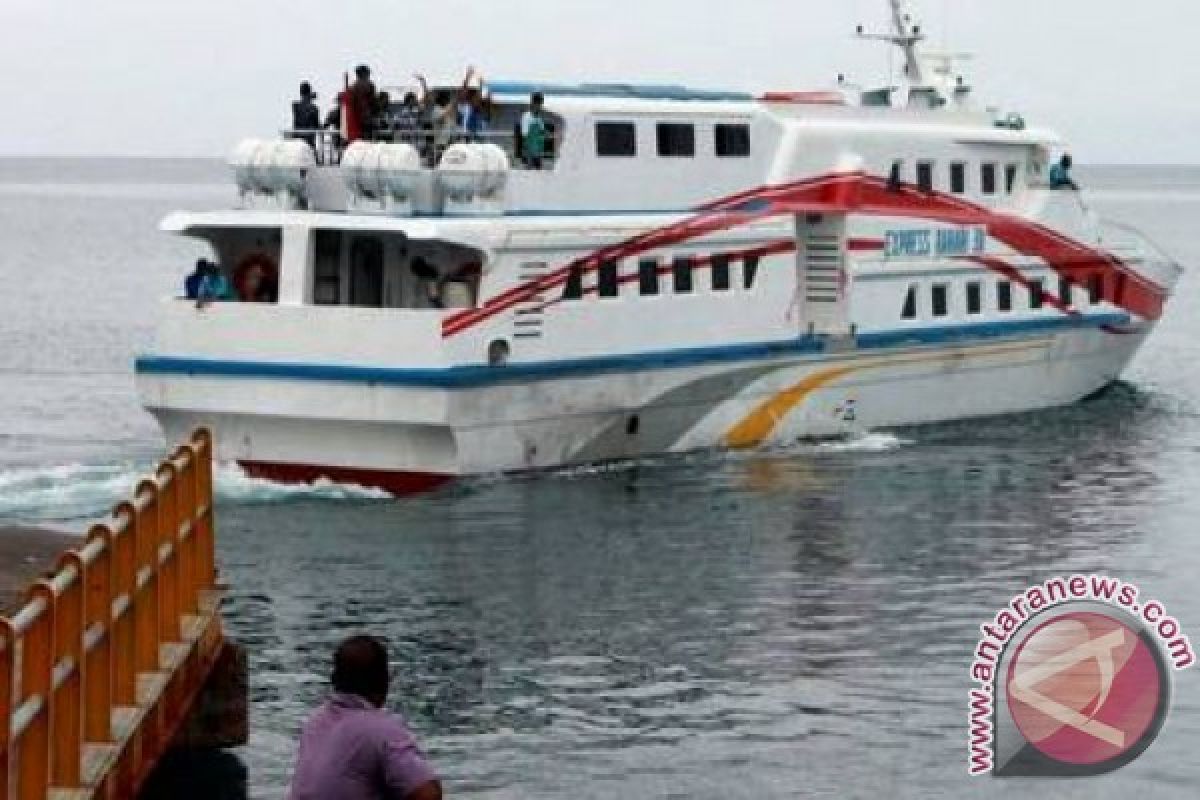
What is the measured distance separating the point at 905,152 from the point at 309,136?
8.33 metres

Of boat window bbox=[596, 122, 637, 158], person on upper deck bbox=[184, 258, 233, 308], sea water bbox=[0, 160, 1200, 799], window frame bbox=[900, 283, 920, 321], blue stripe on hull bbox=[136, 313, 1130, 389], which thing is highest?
boat window bbox=[596, 122, 637, 158]

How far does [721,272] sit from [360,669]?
845 inches

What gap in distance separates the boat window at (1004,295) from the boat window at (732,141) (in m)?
5.44

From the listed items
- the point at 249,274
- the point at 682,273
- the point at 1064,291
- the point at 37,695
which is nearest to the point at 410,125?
the point at 249,274

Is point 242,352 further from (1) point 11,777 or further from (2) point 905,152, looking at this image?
(1) point 11,777

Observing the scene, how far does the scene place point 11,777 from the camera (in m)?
10.1

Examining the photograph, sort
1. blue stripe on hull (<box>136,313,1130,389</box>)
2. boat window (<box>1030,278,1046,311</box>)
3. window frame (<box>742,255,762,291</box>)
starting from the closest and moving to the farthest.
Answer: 1. blue stripe on hull (<box>136,313,1130,389</box>)
2. window frame (<box>742,255,762,291</box>)
3. boat window (<box>1030,278,1046,311</box>)

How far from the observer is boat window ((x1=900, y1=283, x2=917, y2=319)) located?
3369cm

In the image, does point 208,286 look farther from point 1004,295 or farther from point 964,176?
point 1004,295

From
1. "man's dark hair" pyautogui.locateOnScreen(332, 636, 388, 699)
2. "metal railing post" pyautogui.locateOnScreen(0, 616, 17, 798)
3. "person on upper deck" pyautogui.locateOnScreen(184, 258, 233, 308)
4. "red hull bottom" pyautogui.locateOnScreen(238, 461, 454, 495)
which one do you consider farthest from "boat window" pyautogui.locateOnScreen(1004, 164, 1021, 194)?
"metal railing post" pyautogui.locateOnScreen(0, 616, 17, 798)

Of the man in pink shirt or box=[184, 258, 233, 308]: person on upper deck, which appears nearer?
the man in pink shirt

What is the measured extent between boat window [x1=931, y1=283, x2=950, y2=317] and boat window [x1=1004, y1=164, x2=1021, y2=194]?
2614 mm

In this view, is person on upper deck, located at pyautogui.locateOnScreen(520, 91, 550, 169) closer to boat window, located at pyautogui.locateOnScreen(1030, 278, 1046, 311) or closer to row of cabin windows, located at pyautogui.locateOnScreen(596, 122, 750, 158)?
row of cabin windows, located at pyautogui.locateOnScreen(596, 122, 750, 158)

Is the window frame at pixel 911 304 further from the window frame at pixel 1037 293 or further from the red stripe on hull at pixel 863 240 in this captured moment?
the window frame at pixel 1037 293
